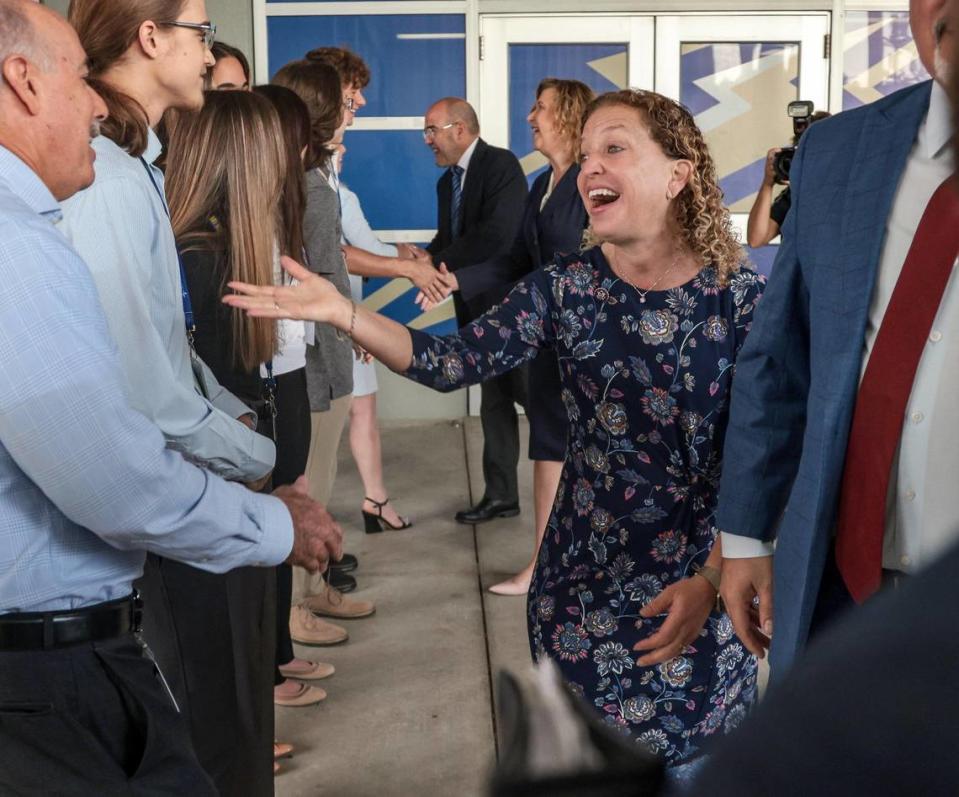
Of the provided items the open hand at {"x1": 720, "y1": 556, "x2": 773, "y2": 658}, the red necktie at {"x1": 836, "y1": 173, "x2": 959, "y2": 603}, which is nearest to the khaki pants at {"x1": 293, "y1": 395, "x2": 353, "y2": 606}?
the open hand at {"x1": 720, "y1": 556, "x2": 773, "y2": 658}

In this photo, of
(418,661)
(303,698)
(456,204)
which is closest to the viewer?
(303,698)

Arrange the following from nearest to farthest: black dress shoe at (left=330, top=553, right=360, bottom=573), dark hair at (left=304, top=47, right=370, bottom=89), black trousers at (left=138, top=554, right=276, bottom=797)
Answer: black trousers at (left=138, top=554, right=276, bottom=797) → black dress shoe at (left=330, top=553, right=360, bottom=573) → dark hair at (left=304, top=47, right=370, bottom=89)

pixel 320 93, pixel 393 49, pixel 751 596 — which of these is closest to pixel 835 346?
pixel 751 596

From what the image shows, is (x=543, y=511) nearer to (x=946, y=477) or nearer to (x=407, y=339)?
(x=407, y=339)

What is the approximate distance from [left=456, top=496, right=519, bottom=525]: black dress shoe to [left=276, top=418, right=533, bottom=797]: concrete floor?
56mm

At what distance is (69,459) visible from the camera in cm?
150

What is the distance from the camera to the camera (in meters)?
4.84

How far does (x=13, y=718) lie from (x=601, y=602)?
1241mm

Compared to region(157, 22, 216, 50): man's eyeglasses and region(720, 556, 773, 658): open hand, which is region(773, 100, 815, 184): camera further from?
region(720, 556, 773, 658): open hand

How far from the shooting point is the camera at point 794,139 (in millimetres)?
4840

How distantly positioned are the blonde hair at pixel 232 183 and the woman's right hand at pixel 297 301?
1.35 ft

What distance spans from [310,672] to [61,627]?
2496mm

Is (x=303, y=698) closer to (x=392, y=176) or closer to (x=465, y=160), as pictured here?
(x=465, y=160)

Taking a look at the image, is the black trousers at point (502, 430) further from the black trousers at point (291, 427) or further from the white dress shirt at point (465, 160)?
the black trousers at point (291, 427)
